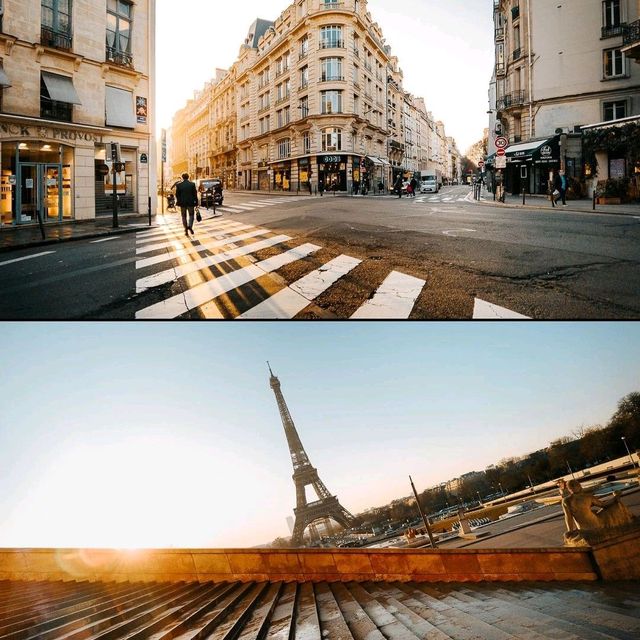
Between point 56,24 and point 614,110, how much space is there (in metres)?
31.7

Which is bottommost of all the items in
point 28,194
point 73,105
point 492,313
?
point 492,313

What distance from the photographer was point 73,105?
2089cm

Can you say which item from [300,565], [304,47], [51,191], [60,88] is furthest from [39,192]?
[304,47]

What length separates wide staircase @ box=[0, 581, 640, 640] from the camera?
5074mm

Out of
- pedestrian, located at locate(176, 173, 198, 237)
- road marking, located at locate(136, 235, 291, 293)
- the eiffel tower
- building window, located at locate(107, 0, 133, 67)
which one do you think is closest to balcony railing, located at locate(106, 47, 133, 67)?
building window, located at locate(107, 0, 133, 67)

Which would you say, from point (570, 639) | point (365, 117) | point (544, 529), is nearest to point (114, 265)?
point (570, 639)

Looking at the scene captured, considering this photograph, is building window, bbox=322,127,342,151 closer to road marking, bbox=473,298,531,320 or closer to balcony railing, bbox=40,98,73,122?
balcony railing, bbox=40,98,73,122

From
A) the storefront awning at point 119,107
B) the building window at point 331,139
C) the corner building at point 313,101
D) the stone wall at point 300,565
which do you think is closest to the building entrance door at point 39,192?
the storefront awning at point 119,107

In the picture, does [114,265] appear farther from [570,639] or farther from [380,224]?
[570,639]

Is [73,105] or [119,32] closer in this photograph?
[73,105]

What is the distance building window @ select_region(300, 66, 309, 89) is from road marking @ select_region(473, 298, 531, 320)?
131ft

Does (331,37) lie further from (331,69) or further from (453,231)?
(453,231)

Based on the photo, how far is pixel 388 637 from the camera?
16.7ft

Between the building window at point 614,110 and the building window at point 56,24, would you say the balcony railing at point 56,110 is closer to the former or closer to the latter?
the building window at point 56,24
